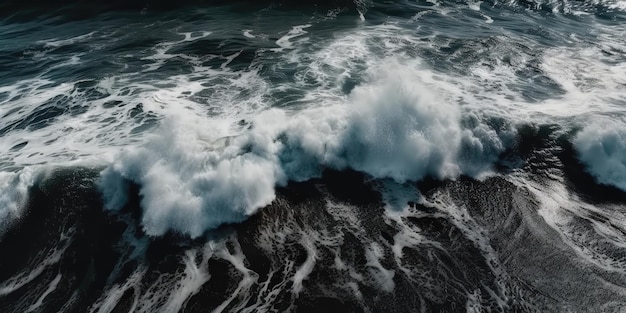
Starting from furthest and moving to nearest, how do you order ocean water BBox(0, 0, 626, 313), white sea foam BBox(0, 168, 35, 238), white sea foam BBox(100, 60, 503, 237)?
white sea foam BBox(100, 60, 503, 237), white sea foam BBox(0, 168, 35, 238), ocean water BBox(0, 0, 626, 313)

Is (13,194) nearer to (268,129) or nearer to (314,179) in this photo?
(268,129)

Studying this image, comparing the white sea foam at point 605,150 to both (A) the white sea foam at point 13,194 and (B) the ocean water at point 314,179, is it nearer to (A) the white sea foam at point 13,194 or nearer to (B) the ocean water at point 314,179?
(B) the ocean water at point 314,179

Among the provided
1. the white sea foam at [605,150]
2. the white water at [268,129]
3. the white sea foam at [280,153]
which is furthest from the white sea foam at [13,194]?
the white sea foam at [605,150]

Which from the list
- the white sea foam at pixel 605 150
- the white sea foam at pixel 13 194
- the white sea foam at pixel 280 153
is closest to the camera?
the white sea foam at pixel 13 194

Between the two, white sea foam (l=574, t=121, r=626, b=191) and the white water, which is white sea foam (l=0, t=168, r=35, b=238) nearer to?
the white water

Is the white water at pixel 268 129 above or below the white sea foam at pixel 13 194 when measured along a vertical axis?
above

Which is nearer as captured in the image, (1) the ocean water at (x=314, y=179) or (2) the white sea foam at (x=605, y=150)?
(1) the ocean water at (x=314, y=179)

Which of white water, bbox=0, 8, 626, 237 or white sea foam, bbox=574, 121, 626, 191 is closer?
white water, bbox=0, 8, 626, 237

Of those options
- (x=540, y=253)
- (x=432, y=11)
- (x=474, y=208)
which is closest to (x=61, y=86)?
(x=474, y=208)

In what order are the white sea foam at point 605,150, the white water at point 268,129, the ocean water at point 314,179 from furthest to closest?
1. the white sea foam at point 605,150
2. the white water at point 268,129
3. the ocean water at point 314,179

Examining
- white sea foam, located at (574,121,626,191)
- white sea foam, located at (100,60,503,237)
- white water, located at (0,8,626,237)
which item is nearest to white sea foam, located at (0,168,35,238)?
white water, located at (0,8,626,237)
